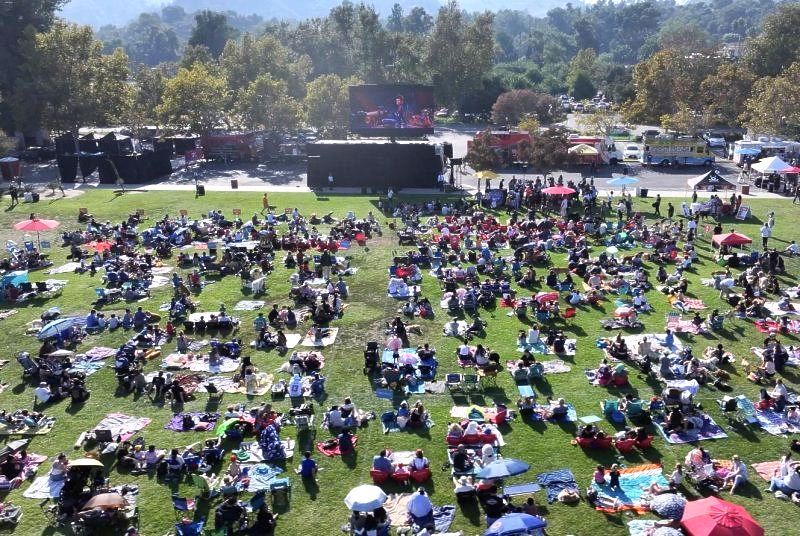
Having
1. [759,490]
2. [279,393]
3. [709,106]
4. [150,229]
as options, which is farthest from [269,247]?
[709,106]

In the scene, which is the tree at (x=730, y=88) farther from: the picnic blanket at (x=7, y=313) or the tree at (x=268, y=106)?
the picnic blanket at (x=7, y=313)

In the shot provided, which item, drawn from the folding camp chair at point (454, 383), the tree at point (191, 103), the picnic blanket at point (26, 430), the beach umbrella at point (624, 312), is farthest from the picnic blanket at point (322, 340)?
the tree at point (191, 103)

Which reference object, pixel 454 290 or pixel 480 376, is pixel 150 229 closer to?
pixel 454 290

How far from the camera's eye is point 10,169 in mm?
53375

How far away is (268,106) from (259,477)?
53356 mm

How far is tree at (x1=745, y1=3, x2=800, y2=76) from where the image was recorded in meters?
74.9

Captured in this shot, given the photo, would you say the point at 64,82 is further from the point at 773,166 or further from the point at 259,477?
the point at 773,166

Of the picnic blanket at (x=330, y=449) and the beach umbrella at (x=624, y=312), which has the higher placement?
the beach umbrella at (x=624, y=312)

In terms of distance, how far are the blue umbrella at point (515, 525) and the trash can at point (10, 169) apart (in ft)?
176

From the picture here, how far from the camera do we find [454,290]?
27344 mm

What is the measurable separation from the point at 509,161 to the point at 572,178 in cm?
664

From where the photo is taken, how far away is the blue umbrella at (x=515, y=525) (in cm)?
1276

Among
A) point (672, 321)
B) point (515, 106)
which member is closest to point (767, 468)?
point (672, 321)

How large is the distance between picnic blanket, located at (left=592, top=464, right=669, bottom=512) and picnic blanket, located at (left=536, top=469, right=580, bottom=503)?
0.54 meters
